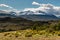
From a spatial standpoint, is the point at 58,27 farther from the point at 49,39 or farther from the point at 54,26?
the point at 49,39

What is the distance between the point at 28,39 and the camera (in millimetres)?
24922

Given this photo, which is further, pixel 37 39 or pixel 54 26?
pixel 54 26

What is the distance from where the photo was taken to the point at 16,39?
82.7 feet

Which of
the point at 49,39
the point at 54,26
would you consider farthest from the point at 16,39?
the point at 54,26

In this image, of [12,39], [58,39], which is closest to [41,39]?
[58,39]

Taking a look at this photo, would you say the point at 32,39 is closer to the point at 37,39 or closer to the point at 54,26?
the point at 37,39

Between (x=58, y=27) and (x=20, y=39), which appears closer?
(x=20, y=39)

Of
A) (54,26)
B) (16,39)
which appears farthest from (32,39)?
(54,26)

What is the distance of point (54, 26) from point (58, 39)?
40.6ft

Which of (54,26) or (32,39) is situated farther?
(54,26)

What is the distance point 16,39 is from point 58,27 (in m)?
13.5

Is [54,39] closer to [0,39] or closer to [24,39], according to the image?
[24,39]

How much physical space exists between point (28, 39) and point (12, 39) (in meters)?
2.14

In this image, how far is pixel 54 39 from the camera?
2469 cm
